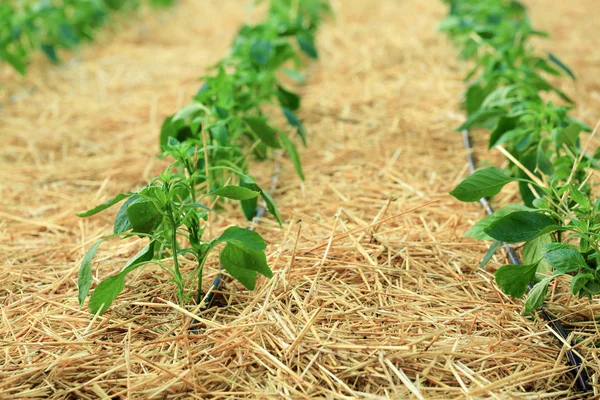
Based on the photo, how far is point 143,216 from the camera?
4.91ft

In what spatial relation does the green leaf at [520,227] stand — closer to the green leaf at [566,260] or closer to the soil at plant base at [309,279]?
the green leaf at [566,260]

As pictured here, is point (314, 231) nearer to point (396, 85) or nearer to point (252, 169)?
point (252, 169)

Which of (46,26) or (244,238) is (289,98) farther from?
(46,26)

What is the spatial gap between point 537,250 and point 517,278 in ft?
0.44

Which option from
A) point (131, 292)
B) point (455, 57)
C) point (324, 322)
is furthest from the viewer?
point (455, 57)

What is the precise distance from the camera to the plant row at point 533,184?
149cm

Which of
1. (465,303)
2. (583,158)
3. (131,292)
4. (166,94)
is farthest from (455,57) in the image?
(131,292)

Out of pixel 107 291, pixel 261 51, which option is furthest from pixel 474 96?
pixel 107 291

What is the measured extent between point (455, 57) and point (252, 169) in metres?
1.85

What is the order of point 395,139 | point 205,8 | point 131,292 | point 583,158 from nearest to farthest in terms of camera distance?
1. point 131,292
2. point 583,158
3. point 395,139
4. point 205,8

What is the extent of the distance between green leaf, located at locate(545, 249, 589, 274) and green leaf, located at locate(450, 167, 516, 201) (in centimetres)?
24

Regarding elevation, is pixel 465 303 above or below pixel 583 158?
below

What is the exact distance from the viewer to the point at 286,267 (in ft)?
5.52

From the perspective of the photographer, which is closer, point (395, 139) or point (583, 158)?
point (583, 158)
